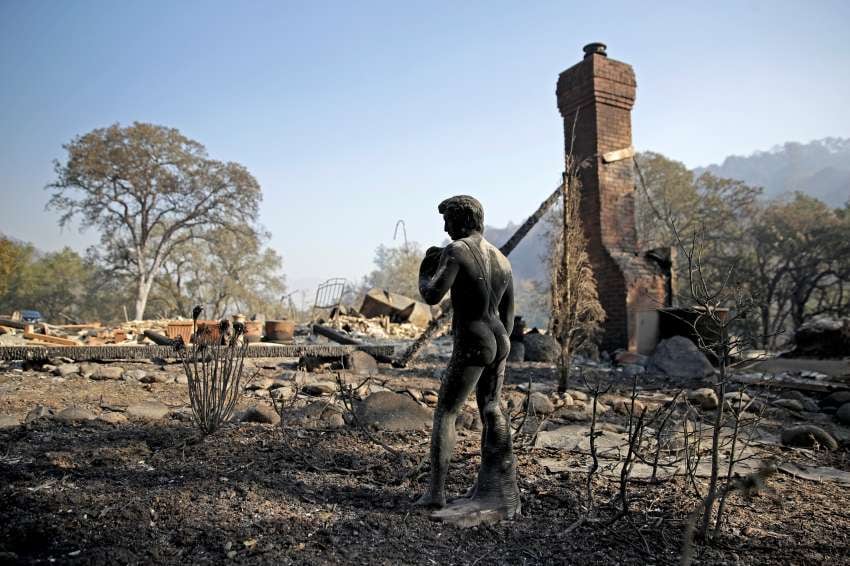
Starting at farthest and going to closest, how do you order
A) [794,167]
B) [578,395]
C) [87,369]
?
[794,167] → [87,369] → [578,395]

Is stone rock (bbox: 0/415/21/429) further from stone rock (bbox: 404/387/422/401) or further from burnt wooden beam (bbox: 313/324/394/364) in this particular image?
burnt wooden beam (bbox: 313/324/394/364)

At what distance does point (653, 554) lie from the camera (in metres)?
2.47

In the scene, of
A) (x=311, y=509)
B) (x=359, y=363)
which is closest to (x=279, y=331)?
(x=359, y=363)

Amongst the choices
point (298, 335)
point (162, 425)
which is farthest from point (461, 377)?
point (298, 335)

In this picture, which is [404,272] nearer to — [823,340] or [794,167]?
[823,340]

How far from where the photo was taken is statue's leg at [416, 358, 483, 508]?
2.84m

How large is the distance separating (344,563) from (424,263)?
1.55 metres

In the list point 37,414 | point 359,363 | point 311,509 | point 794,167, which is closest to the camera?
point 311,509

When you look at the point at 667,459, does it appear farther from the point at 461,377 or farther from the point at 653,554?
the point at 461,377

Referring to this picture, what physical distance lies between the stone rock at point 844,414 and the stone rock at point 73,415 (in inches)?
299

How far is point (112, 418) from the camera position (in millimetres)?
4668

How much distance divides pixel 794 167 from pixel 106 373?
14300 cm

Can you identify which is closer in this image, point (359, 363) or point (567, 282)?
point (567, 282)

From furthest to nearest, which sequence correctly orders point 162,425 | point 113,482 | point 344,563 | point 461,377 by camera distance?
point 162,425, point 113,482, point 461,377, point 344,563
